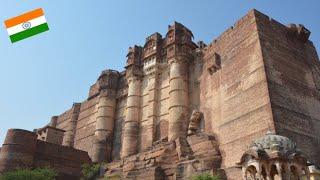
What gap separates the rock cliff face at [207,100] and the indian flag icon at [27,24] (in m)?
8.83

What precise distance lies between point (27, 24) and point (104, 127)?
17.2 m

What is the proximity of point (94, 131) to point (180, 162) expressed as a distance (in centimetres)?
1367

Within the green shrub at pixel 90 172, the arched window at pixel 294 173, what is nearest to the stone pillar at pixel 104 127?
the green shrub at pixel 90 172

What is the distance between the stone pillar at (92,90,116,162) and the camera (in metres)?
25.0

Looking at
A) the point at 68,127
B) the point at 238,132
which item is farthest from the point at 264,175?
the point at 68,127

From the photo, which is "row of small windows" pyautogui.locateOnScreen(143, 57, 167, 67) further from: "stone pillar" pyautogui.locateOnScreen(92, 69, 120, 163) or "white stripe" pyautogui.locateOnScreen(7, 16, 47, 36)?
"white stripe" pyautogui.locateOnScreen(7, 16, 47, 36)

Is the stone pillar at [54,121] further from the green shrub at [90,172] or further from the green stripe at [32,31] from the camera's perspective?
the green stripe at [32,31]

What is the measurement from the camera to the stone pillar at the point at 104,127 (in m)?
25.0

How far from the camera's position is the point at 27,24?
9445 millimetres

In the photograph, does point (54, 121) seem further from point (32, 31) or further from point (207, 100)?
point (32, 31)

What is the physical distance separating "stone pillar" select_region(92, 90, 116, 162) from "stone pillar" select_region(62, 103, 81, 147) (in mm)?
5601

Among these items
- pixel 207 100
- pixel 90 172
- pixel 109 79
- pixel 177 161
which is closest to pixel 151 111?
pixel 207 100

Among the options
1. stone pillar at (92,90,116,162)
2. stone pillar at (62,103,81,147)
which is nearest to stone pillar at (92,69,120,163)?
stone pillar at (92,90,116,162)

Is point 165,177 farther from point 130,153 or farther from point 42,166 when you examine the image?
point 42,166
